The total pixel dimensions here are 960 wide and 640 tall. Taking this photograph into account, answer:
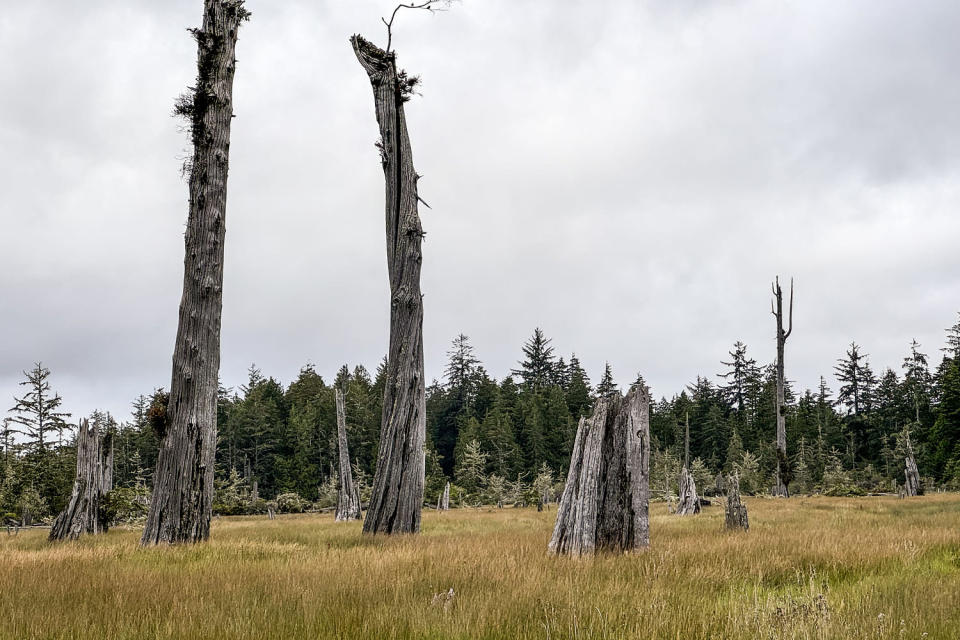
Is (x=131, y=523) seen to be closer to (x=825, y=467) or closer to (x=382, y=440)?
(x=382, y=440)

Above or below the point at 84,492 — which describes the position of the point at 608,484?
above

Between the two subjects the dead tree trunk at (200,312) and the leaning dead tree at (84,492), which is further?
the leaning dead tree at (84,492)

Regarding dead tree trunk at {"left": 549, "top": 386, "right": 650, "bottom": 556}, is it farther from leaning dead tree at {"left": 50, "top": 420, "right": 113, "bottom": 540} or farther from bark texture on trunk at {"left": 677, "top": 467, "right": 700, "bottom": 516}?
bark texture on trunk at {"left": 677, "top": 467, "right": 700, "bottom": 516}

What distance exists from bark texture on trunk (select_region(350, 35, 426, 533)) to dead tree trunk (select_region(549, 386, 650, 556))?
11.5 feet

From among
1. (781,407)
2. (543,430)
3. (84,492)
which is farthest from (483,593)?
(543,430)

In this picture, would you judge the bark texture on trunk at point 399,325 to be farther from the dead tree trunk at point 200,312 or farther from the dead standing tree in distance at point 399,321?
the dead tree trunk at point 200,312

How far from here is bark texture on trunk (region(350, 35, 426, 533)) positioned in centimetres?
993

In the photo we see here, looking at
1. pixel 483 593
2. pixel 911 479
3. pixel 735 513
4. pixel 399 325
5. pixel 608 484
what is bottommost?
pixel 911 479

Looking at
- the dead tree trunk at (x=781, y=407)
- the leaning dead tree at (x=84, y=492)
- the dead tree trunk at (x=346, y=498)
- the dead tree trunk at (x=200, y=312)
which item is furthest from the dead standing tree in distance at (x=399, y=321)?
the dead tree trunk at (x=781, y=407)

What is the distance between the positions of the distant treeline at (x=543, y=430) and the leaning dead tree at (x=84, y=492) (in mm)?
29403

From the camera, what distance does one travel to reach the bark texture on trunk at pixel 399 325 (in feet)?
32.6

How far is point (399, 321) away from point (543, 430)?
56569 millimetres

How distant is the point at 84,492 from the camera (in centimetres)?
1264

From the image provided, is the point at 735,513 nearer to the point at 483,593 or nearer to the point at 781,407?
the point at 483,593
